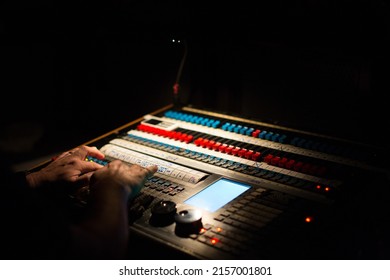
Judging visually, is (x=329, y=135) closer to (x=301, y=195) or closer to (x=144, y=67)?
(x=301, y=195)

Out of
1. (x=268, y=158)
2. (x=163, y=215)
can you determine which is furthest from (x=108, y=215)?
(x=268, y=158)

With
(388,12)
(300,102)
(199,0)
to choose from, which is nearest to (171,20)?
(199,0)

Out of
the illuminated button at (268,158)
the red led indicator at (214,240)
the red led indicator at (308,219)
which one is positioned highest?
the illuminated button at (268,158)

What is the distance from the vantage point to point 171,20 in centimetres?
235

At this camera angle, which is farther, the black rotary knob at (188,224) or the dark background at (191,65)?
the dark background at (191,65)

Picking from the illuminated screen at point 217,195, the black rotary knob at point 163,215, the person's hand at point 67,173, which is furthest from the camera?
the person's hand at point 67,173

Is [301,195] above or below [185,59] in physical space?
below

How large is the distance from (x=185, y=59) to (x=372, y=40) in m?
1.47

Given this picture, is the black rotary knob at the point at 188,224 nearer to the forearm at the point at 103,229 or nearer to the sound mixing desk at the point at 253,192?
the sound mixing desk at the point at 253,192

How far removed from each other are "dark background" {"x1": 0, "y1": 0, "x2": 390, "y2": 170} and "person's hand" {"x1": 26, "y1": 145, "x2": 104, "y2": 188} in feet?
0.75

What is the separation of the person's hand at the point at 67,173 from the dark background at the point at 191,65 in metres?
0.23

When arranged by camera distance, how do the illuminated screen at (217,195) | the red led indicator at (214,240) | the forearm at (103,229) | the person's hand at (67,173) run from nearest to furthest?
1. the forearm at (103,229)
2. the red led indicator at (214,240)
3. the illuminated screen at (217,195)
4. the person's hand at (67,173)

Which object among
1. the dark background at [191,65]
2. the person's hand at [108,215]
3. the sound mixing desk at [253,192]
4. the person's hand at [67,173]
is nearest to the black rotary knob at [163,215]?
the sound mixing desk at [253,192]

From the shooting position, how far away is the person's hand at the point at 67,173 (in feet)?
6.56
